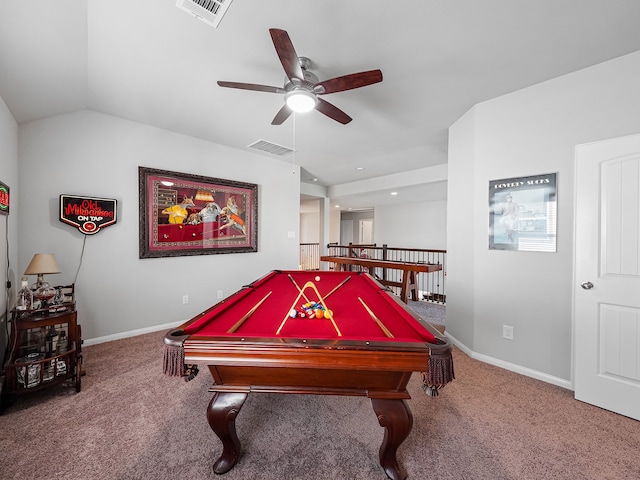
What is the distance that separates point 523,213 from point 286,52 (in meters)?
2.39

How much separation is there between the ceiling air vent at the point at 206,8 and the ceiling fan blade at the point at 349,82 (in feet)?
2.34

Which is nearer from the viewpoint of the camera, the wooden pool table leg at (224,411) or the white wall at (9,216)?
the wooden pool table leg at (224,411)

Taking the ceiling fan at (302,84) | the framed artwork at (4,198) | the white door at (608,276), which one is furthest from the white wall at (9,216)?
the white door at (608,276)

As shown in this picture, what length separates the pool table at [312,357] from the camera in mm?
1012

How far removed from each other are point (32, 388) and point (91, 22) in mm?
2523

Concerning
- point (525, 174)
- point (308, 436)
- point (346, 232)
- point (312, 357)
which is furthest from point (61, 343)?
point (346, 232)

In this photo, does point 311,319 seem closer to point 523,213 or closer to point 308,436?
point 308,436

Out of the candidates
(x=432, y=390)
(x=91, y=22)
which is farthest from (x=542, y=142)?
(x=91, y=22)

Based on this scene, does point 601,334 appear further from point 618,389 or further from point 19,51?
point 19,51

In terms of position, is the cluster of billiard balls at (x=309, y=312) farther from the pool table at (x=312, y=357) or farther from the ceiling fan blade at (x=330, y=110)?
the ceiling fan blade at (x=330, y=110)

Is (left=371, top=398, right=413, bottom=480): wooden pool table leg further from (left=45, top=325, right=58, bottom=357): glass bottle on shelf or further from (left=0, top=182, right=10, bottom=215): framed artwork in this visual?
(left=0, top=182, right=10, bottom=215): framed artwork

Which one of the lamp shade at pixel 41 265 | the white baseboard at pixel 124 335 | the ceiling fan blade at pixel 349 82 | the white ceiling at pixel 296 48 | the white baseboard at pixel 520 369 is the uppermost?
the white ceiling at pixel 296 48

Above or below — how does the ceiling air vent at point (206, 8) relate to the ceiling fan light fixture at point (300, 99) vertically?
above

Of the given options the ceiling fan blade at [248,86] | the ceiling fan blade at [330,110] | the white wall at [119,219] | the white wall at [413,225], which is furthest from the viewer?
the white wall at [413,225]
